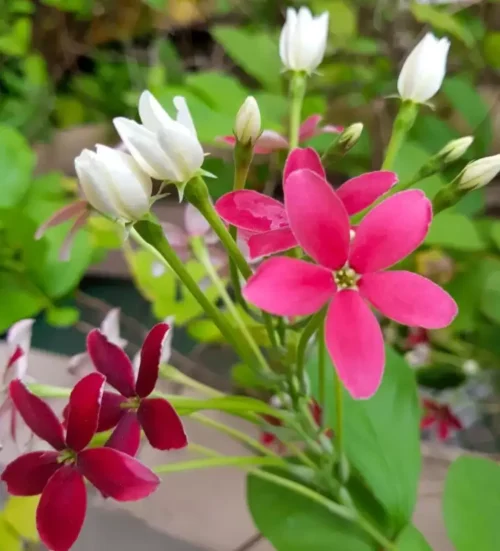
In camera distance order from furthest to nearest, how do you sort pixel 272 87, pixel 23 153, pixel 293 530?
pixel 272 87 < pixel 23 153 < pixel 293 530

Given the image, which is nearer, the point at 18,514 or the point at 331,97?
the point at 18,514

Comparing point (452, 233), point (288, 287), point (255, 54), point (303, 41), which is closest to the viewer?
point (288, 287)

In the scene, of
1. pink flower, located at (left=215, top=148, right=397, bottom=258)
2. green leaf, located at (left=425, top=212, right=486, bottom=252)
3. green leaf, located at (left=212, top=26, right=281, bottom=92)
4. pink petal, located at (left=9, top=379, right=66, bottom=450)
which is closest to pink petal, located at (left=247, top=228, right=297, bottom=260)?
pink flower, located at (left=215, top=148, right=397, bottom=258)

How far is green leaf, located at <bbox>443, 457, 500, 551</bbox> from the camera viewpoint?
0.31 m

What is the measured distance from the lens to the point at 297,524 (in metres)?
0.33

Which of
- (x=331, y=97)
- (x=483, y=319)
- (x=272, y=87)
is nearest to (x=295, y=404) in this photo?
(x=483, y=319)

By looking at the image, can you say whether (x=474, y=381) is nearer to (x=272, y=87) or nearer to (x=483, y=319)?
(x=483, y=319)

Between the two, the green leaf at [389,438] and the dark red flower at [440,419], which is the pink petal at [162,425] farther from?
the dark red flower at [440,419]

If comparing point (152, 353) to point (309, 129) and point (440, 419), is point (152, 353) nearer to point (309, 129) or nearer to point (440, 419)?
point (309, 129)

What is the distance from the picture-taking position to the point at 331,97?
0.82 m

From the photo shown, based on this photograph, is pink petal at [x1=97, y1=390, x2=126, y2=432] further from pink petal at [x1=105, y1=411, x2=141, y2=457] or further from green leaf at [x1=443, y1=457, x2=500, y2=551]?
green leaf at [x1=443, y1=457, x2=500, y2=551]

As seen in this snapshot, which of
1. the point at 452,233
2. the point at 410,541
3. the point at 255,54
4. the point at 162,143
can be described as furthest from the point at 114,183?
the point at 255,54

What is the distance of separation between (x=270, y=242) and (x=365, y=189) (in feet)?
0.13

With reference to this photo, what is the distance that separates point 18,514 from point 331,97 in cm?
65
